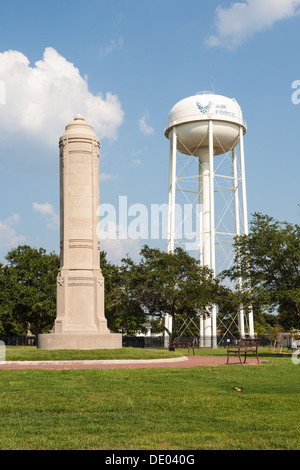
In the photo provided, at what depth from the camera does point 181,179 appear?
50469mm

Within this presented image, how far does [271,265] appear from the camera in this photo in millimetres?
30375

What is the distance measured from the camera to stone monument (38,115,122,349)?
86.3ft

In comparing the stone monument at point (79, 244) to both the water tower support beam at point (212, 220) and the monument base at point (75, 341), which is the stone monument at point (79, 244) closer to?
the monument base at point (75, 341)

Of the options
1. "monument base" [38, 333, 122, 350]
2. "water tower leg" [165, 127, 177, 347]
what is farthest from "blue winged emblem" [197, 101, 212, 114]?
"monument base" [38, 333, 122, 350]

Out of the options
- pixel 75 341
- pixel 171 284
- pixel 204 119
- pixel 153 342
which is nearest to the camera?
pixel 75 341

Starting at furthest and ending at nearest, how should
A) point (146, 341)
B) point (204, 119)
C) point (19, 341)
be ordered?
point (19, 341) < point (204, 119) < point (146, 341)

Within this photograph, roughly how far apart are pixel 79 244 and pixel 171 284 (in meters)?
18.0

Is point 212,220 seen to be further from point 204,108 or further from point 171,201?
point 204,108

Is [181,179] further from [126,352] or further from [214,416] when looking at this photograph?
[214,416]

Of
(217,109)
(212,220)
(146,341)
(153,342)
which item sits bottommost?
(153,342)

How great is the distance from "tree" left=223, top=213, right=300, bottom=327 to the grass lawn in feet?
51.5

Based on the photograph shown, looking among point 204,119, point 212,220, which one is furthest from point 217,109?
point 212,220
